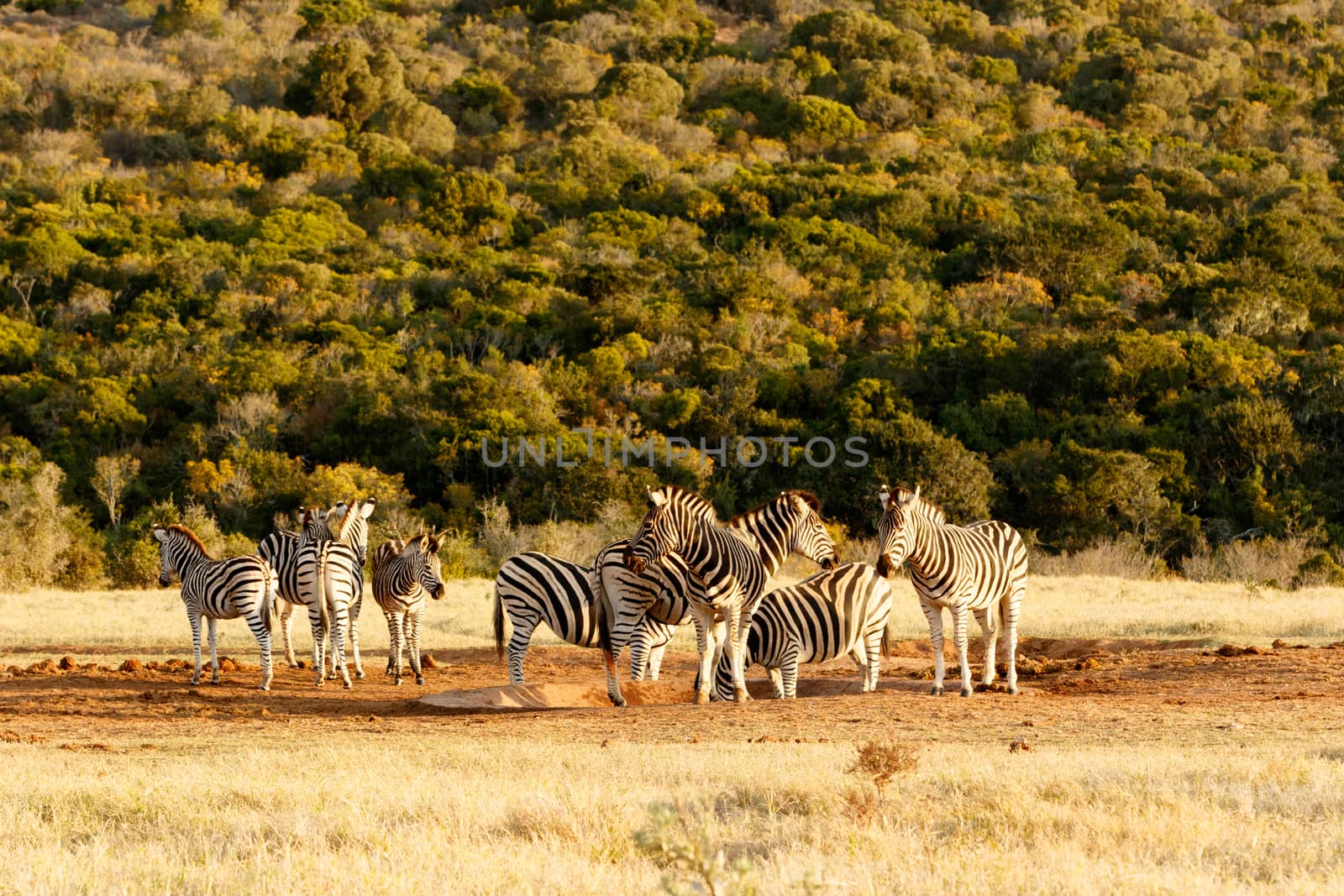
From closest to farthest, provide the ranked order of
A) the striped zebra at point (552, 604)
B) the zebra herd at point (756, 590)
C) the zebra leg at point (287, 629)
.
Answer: the zebra herd at point (756, 590)
the striped zebra at point (552, 604)
the zebra leg at point (287, 629)

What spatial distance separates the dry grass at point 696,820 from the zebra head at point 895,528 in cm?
291

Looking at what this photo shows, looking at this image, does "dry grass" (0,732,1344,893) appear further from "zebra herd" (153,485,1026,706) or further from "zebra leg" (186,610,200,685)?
"zebra leg" (186,610,200,685)

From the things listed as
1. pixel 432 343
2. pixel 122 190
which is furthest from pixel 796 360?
pixel 122 190

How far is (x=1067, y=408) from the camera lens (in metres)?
38.7

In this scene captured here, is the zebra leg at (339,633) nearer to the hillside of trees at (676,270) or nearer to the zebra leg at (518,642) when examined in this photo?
the zebra leg at (518,642)

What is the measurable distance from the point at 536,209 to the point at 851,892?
4787cm

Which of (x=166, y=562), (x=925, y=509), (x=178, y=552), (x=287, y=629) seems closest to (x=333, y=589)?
(x=178, y=552)

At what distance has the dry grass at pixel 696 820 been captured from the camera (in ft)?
20.3

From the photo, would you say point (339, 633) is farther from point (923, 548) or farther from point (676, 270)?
point (676, 270)

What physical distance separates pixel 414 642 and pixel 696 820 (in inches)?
369

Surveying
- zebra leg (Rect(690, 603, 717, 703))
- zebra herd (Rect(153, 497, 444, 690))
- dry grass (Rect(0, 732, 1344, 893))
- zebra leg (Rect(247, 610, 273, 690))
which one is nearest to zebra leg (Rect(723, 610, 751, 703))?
zebra leg (Rect(690, 603, 717, 703))

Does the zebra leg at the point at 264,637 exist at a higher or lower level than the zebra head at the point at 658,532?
lower

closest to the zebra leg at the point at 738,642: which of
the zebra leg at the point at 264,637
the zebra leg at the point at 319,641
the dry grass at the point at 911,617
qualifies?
the zebra leg at the point at 319,641

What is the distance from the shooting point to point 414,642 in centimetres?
1634
